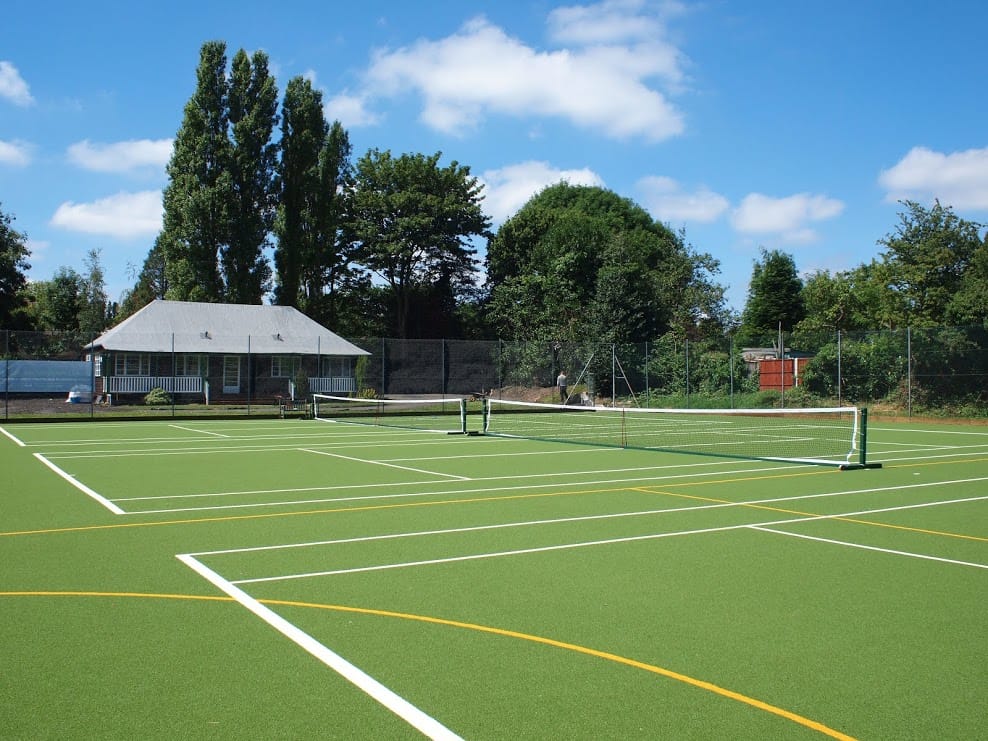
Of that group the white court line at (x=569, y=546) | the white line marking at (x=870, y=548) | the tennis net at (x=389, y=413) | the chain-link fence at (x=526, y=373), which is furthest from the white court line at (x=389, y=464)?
the chain-link fence at (x=526, y=373)

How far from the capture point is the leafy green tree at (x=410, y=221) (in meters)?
57.2

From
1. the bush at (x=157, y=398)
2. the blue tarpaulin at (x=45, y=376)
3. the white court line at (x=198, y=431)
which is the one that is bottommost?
the white court line at (x=198, y=431)

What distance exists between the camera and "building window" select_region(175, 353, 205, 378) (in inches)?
1576

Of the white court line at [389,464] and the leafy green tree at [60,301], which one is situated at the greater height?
the leafy green tree at [60,301]

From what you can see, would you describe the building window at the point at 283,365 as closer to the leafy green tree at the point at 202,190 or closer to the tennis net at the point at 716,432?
the leafy green tree at the point at 202,190

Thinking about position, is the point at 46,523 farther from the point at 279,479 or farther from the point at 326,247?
the point at 326,247

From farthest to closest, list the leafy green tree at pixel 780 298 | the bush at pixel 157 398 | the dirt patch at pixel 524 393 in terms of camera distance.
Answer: the leafy green tree at pixel 780 298 < the dirt patch at pixel 524 393 < the bush at pixel 157 398

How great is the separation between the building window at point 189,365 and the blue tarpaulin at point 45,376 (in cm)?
475

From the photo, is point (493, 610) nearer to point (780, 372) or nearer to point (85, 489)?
point (85, 489)

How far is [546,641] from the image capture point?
16.5ft

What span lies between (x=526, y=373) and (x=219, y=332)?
15.5 m

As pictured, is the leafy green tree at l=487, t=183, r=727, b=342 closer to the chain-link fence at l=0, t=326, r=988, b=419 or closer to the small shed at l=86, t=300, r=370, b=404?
the chain-link fence at l=0, t=326, r=988, b=419

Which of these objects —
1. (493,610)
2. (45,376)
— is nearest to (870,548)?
(493,610)

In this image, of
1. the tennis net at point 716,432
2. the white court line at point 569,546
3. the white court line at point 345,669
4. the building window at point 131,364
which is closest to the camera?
the white court line at point 345,669
